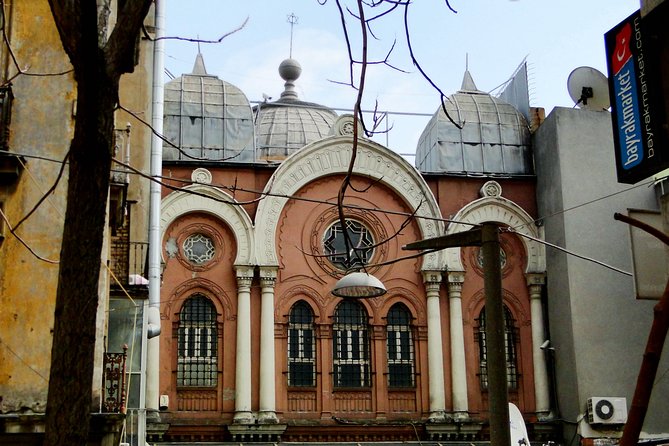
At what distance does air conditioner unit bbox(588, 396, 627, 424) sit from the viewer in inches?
960

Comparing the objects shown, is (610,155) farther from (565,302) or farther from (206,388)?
(206,388)

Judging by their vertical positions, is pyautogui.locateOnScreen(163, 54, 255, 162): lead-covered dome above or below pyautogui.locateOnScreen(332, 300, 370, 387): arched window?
above

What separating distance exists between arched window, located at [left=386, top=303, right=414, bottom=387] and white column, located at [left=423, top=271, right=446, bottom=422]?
0.50 metres

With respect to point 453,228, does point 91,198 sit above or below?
below

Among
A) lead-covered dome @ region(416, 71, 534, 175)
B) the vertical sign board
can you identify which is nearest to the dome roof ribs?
lead-covered dome @ region(416, 71, 534, 175)

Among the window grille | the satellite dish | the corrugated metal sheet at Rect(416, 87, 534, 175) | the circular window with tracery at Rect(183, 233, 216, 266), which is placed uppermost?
the satellite dish

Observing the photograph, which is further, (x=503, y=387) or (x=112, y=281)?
(x=112, y=281)

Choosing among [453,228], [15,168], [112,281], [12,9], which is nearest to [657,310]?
[15,168]

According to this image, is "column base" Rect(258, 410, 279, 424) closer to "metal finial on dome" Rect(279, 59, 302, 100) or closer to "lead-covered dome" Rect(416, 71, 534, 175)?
"lead-covered dome" Rect(416, 71, 534, 175)

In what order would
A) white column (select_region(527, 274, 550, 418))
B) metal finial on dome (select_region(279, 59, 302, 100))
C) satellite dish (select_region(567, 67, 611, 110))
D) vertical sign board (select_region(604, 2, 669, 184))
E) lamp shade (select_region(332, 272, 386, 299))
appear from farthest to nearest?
metal finial on dome (select_region(279, 59, 302, 100))
satellite dish (select_region(567, 67, 611, 110))
white column (select_region(527, 274, 550, 418))
lamp shade (select_region(332, 272, 386, 299))
vertical sign board (select_region(604, 2, 669, 184))

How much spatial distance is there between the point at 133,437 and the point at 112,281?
11.1 feet

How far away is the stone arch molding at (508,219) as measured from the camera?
2675cm

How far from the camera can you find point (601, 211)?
2617cm

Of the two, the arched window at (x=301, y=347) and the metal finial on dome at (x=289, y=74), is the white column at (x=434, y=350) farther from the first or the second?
the metal finial on dome at (x=289, y=74)
